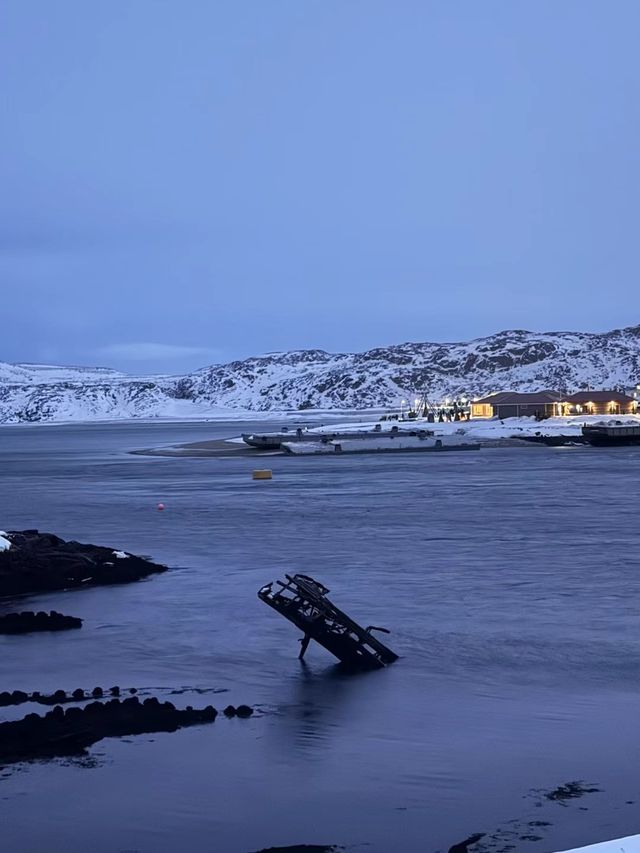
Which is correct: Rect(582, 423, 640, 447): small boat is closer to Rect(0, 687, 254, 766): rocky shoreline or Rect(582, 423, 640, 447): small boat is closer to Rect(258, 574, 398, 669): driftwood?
Rect(258, 574, 398, 669): driftwood

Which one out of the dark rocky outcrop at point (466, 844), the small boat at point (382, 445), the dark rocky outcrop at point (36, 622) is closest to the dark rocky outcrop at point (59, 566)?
the dark rocky outcrop at point (36, 622)

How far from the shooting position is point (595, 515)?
44625 mm

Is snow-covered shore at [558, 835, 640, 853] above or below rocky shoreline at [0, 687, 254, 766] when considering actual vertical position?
above

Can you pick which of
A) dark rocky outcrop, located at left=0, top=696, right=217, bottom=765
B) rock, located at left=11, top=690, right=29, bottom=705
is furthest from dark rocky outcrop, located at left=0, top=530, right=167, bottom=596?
dark rocky outcrop, located at left=0, top=696, right=217, bottom=765

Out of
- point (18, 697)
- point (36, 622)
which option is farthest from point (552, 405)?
point (18, 697)

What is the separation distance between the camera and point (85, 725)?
14.6 metres

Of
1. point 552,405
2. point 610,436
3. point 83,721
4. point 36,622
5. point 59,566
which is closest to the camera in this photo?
point 83,721

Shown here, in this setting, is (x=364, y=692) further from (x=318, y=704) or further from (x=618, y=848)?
(x=618, y=848)

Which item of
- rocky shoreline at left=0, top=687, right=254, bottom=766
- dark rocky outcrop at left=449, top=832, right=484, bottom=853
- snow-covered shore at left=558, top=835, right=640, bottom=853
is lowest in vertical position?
dark rocky outcrop at left=449, top=832, right=484, bottom=853

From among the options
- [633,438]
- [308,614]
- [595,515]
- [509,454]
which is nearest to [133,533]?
[595,515]

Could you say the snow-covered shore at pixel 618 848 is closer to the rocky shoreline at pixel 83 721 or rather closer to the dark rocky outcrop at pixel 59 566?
the rocky shoreline at pixel 83 721

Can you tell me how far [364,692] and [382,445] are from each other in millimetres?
91244

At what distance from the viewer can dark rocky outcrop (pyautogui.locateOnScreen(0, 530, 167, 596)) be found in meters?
27.0

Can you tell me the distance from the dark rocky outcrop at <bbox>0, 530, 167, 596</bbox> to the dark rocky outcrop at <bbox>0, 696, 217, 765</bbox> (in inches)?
459
